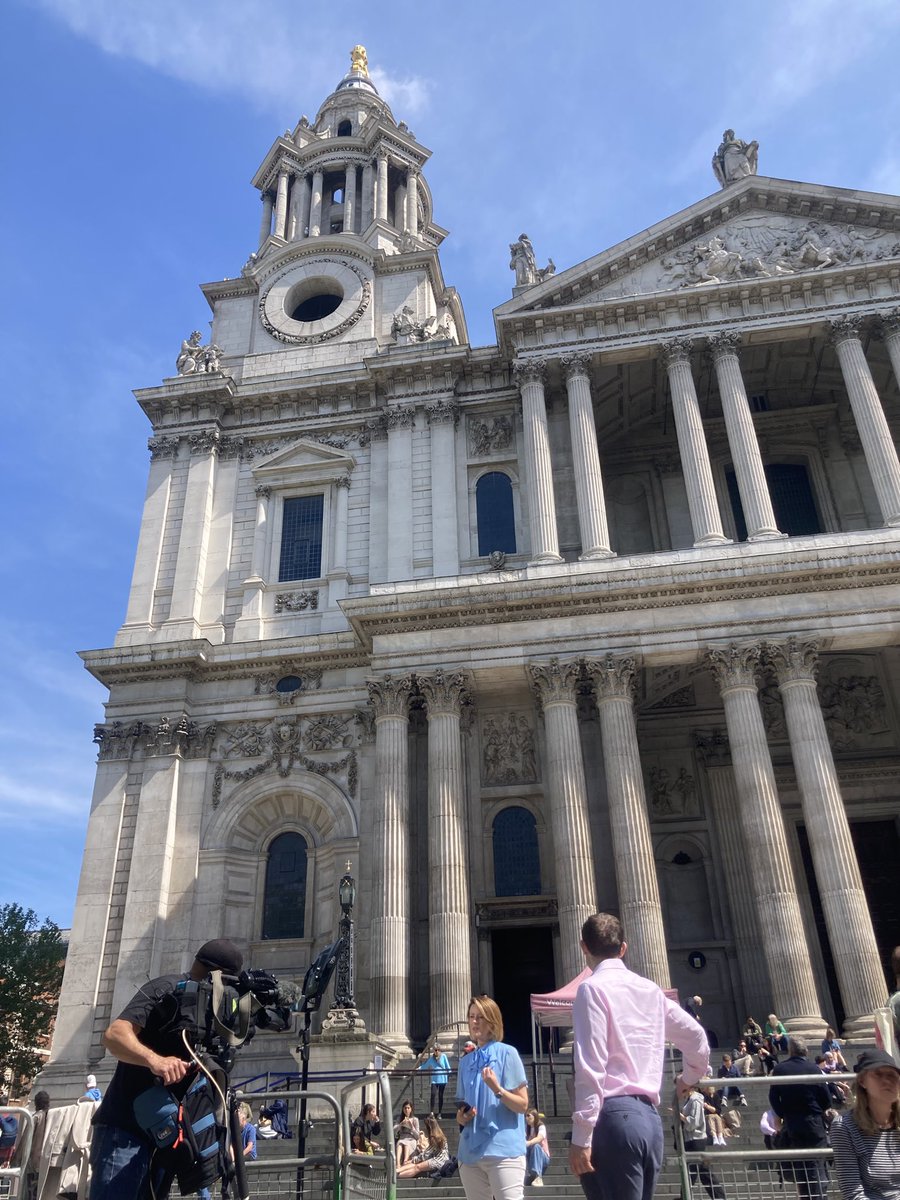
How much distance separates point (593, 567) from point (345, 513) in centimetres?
959

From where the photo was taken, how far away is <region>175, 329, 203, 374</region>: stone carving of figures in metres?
35.5

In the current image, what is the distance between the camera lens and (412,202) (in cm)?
4322

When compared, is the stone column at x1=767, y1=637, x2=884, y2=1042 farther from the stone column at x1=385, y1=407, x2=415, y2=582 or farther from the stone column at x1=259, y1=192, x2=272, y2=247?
the stone column at x1=259, y1=192, x2=272, y2=247

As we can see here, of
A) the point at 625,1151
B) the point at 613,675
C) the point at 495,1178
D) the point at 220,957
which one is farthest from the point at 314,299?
the point at 625,1151

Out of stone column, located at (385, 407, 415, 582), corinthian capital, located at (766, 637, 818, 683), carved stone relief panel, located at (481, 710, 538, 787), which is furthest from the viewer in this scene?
stone column, located at (385, 407, 415, 582)

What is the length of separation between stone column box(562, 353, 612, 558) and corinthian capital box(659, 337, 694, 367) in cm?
232

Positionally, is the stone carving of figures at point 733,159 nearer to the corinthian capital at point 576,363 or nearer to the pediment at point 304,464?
the corinthian capital at point 576,363

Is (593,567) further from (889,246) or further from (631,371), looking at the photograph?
(889,246)

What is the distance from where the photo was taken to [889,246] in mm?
29594

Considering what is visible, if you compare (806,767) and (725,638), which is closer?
(806,767)

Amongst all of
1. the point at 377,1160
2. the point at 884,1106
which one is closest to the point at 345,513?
the point at 377,1160

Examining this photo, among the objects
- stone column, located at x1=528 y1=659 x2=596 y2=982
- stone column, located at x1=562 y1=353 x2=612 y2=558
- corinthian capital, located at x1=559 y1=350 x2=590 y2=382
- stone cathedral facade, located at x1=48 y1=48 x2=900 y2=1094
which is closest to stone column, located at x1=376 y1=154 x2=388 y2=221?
stone cathedral facade, located at x1=48 y1=48 x2=900 y2=1094

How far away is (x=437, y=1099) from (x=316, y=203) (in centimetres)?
3650

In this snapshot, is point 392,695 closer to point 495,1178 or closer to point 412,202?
point 495,1178
